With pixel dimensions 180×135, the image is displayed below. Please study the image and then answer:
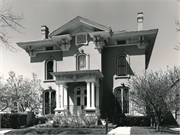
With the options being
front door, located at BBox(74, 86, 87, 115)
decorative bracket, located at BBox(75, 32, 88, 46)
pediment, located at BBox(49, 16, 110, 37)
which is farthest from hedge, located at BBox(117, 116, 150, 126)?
pediment, located at BBox(49, 16, 110, 37)

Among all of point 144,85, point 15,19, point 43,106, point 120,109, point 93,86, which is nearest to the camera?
point 15,19

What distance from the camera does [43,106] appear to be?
22875mm

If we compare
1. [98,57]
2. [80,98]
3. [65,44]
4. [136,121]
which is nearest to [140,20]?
[98,57]

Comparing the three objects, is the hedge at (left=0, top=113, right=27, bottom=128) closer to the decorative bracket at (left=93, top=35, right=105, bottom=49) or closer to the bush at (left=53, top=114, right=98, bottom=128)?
the bush at (left=53, top=114, right=98, bottom=128)

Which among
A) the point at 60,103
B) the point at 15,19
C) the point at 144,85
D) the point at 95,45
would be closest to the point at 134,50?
the point at 95,45

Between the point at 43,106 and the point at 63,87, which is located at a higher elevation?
the point at 63,87

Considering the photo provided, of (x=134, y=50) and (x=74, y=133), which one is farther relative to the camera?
(x=134, y=50)

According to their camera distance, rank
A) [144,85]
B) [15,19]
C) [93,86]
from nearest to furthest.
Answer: [15,19]
[144,85]
[93,86]

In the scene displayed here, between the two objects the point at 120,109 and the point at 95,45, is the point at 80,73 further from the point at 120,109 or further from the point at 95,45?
the point at 120,109

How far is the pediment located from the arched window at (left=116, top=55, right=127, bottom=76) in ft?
10.5

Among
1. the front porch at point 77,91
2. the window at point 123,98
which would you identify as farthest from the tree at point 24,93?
the window at point 123,98

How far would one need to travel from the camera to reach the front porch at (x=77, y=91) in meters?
19.0

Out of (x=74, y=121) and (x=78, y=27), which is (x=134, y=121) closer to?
(x=74, y=121)

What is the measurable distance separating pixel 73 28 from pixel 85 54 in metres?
2.93
